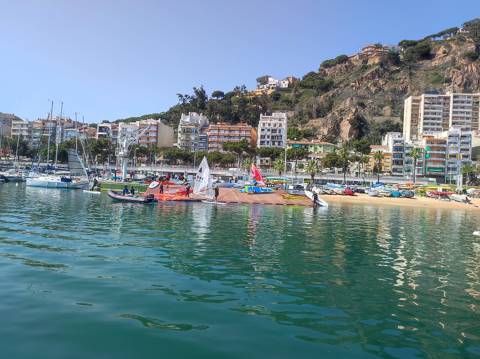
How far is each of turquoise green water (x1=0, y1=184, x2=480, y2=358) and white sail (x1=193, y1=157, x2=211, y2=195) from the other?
27812mm

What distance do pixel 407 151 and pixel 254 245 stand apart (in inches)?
5473

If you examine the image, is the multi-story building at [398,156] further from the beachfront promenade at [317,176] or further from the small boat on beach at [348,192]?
the small boat on beach at [348,192]

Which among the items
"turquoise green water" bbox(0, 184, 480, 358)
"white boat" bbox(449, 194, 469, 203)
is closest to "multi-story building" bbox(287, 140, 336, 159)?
"white boat" bbox(449, 194, 469, 203)

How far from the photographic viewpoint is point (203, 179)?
55.0m

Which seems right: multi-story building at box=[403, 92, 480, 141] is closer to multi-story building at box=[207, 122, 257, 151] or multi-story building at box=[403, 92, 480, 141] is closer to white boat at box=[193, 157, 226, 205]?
multi-story building at box=[207, 122, 257, 151]

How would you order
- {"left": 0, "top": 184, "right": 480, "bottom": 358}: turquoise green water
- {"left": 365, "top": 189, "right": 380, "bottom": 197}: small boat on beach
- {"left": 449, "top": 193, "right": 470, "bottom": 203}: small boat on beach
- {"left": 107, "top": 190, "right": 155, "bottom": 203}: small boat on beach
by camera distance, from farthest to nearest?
{"left": 365, "top": 189, "right": 380, "bottom": 197}: small boat on beach, {"left": 449, "top": 193, "right": 470, "bottom": 203}: small boat on beach, {"left": 107, "top": 190, "right": 155, "bottom": 203}: small boat on beach, {"left": 0, "top": 184, "right": 480, "bottom": 358}: turquoise green water

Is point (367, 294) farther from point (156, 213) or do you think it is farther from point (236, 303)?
point (156, 213)

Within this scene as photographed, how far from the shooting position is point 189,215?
39.2m

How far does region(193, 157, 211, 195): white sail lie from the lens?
54.3 meters

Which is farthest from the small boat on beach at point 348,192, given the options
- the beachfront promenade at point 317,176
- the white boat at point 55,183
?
the white boat at point 55,183

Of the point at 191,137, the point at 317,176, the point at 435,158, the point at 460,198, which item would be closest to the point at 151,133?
the point at 191,137

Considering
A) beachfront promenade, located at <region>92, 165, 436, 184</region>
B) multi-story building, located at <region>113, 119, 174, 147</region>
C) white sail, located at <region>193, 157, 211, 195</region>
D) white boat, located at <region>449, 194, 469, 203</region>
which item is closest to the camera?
white sail, located at <region>193, 157, 211, 195</region>

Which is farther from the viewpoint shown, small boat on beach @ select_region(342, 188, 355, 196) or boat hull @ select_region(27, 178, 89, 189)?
small boat on beach @ select_region(342, 188, 355, 196)

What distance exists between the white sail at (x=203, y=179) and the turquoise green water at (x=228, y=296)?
91.2 feet
